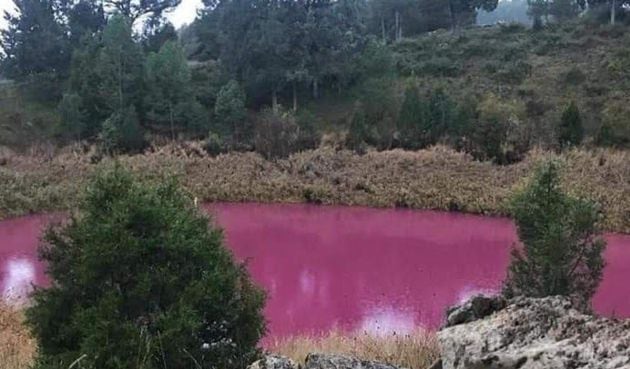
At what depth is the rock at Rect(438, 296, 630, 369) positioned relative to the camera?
208 centimetres

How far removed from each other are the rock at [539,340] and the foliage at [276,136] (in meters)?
16.6

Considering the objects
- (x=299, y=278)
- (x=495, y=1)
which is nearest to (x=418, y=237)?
(x=299, y=278)

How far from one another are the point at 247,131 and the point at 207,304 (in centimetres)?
1785

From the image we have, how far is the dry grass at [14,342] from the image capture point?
388cm

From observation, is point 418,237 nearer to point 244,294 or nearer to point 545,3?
point 244,294

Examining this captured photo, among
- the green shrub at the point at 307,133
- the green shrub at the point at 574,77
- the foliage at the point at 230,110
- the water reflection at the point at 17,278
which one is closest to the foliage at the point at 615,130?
the green shrub at the point at 574,77

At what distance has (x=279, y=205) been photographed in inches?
651

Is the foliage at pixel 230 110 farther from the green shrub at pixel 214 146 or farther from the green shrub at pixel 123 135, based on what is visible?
the green shrub at pixel 123 135

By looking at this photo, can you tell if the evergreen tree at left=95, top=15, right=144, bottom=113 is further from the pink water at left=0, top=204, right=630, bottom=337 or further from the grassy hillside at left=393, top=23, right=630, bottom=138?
the grassy hillside at left=393, top=23, right=630, bottom=138

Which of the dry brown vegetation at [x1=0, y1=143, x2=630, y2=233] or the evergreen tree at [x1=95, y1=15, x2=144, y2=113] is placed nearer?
the dry brown vegetation at [x1=0, y1=143, x2=630, y2=233]

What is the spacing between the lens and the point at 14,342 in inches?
212

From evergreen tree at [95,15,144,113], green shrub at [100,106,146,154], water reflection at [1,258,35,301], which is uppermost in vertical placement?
evergreen tree at [95,15,144,113]

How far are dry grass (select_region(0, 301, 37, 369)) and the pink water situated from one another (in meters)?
1.73

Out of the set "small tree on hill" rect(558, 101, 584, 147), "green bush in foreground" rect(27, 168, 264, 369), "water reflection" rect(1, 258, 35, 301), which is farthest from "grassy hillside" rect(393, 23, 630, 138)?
"green bush in foreground" rect(27, 168, 264, 369)
